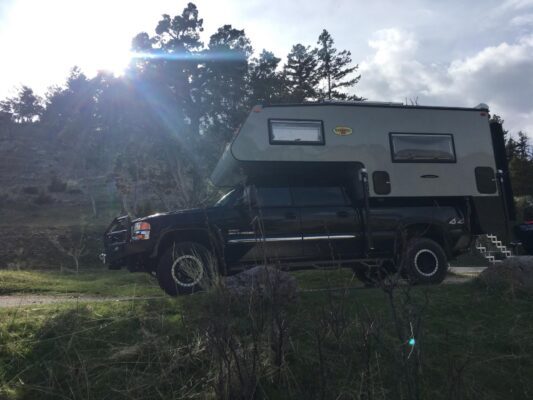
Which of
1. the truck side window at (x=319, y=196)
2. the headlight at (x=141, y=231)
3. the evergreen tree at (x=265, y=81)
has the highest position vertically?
the evergreen tree at (x=265, y=81)

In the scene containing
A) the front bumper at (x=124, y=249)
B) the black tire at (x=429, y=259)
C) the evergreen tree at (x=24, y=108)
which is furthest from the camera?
the evergreen tree at (x=24, y=108)

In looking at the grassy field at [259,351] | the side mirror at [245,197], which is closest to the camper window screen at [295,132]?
the side mirror at [245,197]

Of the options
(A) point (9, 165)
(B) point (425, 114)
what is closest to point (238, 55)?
(B) point (425, 114)

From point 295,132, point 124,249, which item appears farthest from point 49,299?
point 295,132

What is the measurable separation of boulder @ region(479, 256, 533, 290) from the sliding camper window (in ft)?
7.39

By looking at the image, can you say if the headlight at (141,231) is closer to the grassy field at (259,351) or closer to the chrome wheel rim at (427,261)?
the grassy field at (259,351)

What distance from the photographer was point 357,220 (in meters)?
7.46

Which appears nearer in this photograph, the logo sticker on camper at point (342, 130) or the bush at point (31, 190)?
the logo sticker on camper at point (342, 130)

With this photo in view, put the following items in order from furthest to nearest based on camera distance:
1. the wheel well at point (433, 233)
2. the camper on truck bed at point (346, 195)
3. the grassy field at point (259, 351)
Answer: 1. the wheel well at point (433, 233)
2. the camper on truck bed at point (346, 195)
3. the grassy field at point (259, 351)

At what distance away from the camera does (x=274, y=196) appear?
7211 mm

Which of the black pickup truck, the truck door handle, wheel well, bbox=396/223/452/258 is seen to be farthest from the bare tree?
wheel well, bbox=396/223/452/258

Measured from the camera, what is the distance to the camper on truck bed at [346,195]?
262 inches

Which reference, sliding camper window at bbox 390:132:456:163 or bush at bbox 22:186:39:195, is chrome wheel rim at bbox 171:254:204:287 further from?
bush at bbox 22:186:39:195

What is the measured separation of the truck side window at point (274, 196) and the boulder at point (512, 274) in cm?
331
